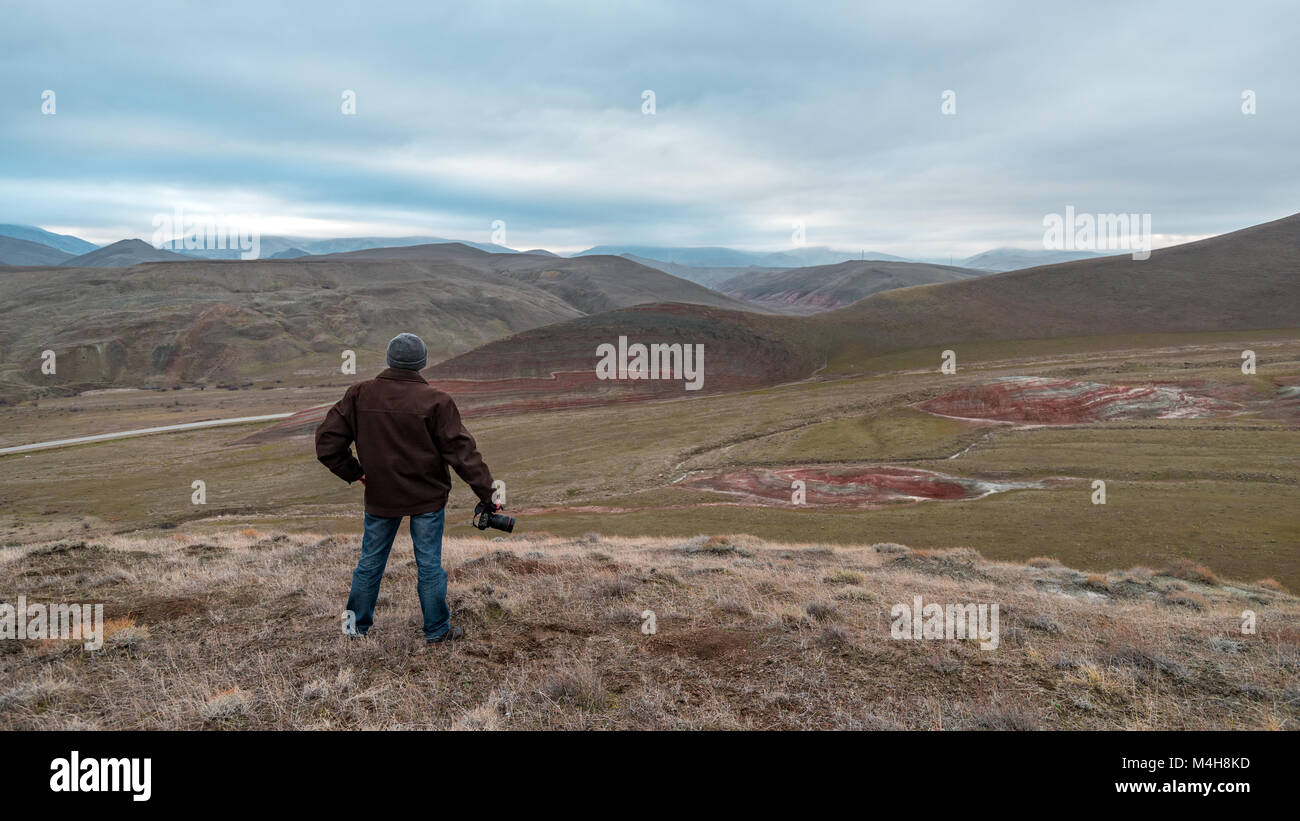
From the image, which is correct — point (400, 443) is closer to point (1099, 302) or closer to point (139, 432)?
point (139, 432)

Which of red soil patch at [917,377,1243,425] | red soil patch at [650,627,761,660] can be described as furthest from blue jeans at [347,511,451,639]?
red soil patch at [917,377,1243,425]

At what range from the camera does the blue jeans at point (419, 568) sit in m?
5.86

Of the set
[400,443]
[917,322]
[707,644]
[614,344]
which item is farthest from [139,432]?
[917,322]

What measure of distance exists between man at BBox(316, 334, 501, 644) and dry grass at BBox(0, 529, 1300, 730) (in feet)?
3.29

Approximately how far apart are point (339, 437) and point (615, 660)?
3.24 m

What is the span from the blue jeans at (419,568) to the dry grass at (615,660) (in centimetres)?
31

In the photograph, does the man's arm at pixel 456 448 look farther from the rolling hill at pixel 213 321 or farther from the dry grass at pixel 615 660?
the rolling hill at pixel 213 321

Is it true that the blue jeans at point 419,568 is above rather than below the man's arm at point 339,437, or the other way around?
below

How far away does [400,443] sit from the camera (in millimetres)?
5586

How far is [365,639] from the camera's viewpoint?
6.08 m

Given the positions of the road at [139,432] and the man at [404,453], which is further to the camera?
the road at [139,432]

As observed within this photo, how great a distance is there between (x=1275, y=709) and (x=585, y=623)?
587 centimetres
